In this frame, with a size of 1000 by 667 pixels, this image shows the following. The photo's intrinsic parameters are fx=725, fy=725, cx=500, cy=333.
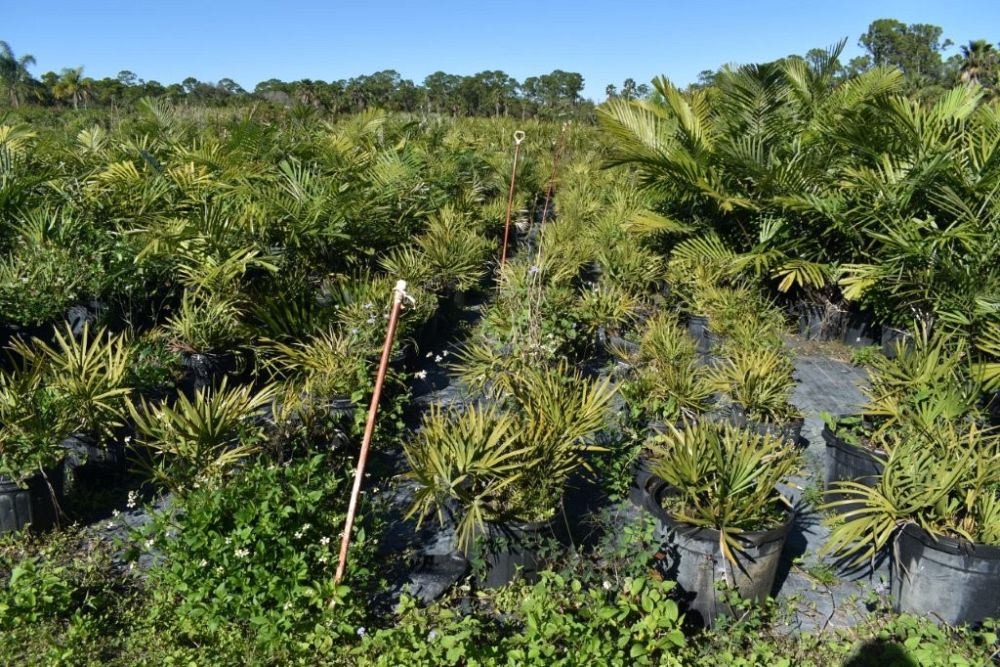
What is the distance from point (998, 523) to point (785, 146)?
485cm

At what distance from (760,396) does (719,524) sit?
148 cm

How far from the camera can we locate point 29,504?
3135 mm

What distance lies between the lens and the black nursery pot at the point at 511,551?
9.59 ft

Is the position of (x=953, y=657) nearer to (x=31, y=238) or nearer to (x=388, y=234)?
(x=388, y=234)

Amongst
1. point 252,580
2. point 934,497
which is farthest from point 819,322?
point 252,580

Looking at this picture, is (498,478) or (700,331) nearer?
(498,478)

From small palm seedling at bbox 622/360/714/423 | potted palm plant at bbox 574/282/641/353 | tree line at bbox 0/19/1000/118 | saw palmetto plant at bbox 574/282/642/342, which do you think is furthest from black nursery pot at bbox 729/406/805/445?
tree line at bbox 0/19/1000/118

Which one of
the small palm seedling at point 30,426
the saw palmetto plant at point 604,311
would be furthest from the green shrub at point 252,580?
the saw palmetto plant at point 604,311

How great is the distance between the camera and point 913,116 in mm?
5746

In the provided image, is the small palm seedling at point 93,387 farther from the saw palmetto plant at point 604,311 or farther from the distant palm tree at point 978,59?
the distant palm tree at point 978,59

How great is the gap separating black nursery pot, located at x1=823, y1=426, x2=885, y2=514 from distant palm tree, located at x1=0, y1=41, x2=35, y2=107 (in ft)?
142

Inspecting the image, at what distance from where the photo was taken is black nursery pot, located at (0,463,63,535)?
308cm

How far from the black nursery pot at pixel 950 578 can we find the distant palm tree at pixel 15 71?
44.0m

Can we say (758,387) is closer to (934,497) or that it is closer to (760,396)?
(760,396)
